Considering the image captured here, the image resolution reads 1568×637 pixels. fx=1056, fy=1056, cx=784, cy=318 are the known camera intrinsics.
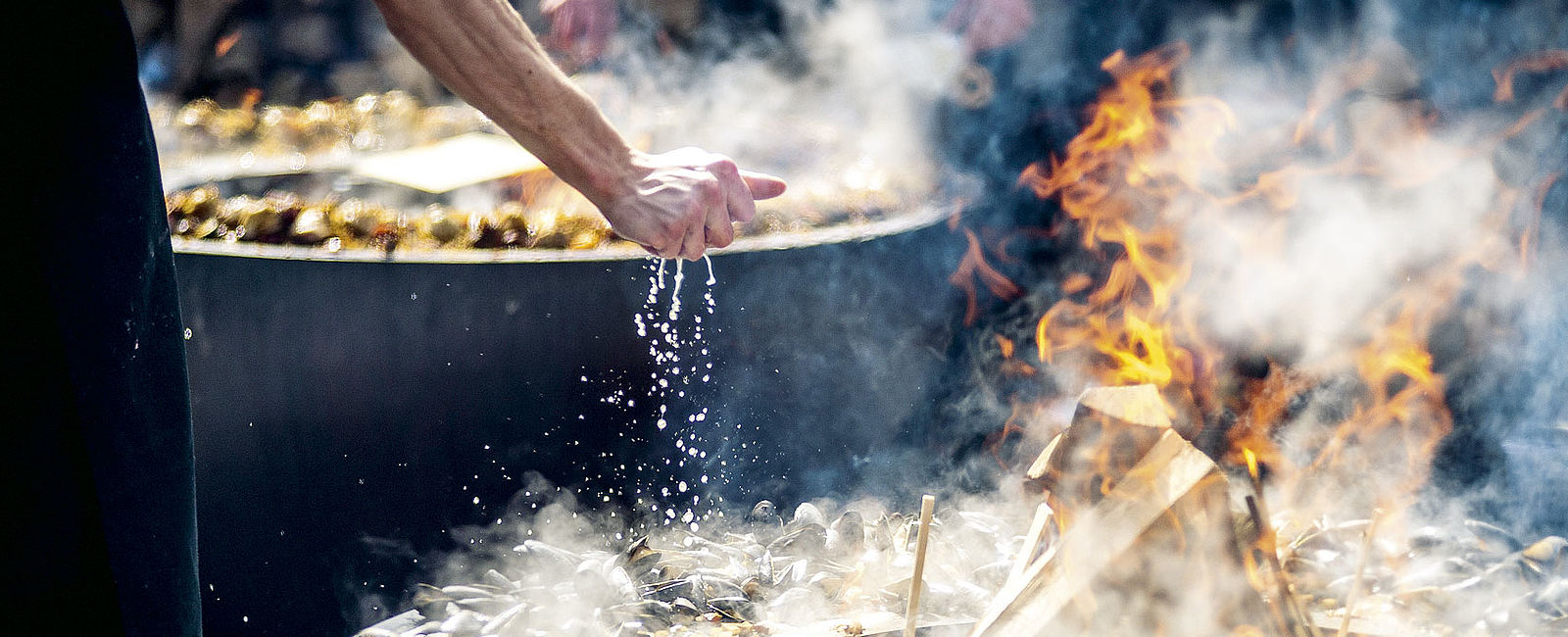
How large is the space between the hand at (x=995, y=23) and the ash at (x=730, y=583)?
79.1 inches

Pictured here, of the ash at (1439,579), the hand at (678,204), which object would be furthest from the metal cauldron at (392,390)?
the ash at (1439,579)

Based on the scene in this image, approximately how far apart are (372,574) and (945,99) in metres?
2.96

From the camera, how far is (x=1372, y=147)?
382 cm

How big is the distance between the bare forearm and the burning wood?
3.24ft

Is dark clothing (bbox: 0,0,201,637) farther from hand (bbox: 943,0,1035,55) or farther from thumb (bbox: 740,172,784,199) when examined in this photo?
hand (bbox: 943,0,1035,55)

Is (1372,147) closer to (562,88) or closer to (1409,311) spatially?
(1409,311)

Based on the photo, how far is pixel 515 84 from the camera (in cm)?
166

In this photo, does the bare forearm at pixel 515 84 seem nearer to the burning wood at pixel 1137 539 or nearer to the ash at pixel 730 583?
the burning wood at pixel 1137 539

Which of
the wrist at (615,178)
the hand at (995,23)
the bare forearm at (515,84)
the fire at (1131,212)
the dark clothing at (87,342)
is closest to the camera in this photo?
the dark clothing at (87,342)

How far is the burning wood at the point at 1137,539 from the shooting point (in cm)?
193

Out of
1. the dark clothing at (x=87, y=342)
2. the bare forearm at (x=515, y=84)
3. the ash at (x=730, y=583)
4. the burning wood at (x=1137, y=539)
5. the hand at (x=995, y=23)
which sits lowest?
the ash at (x=730, y=583)

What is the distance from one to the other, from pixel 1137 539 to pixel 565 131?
1246 mm

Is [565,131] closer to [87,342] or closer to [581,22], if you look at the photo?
[87,342]

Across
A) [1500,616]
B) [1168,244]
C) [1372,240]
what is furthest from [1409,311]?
[1500,616]
